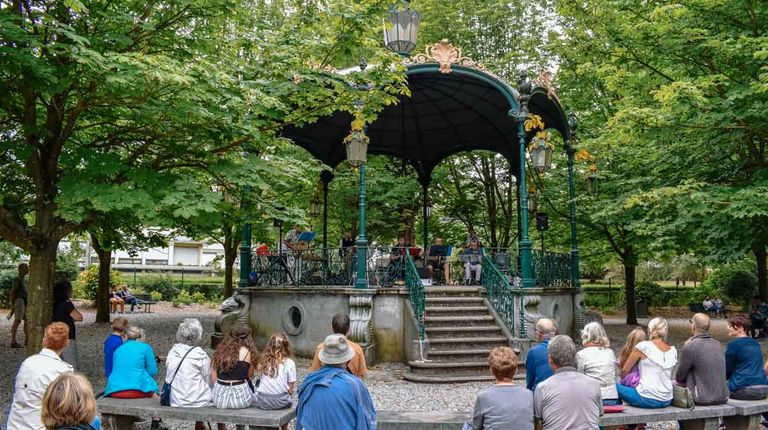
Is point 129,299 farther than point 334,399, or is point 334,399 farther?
point 129,299

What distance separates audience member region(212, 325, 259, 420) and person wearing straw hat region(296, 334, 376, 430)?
2202 millimetres

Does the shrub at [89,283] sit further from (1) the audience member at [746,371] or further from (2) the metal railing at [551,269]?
(1) the audience member at [746,371]

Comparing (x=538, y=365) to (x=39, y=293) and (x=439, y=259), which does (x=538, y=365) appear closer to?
(x=39, y=293)

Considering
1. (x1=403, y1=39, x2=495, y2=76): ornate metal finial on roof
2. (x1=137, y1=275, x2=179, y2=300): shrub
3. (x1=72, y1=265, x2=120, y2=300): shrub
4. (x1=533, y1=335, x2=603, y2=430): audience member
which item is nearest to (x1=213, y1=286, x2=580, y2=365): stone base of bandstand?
(x1=403, y1=39, x2=495, y2=76): ornate metal finial on roof

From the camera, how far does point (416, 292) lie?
39.9 feet

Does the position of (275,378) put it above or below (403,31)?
below

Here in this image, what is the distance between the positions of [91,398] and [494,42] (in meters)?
21.1

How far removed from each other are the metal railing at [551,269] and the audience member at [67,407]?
1156 cm

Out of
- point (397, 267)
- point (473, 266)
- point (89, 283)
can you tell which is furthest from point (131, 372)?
point (89, 283)

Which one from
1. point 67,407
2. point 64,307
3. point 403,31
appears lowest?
point 67,407

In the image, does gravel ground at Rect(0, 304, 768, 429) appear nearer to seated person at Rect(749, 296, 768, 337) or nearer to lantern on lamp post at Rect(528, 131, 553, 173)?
seated person at Rect(749, 296, 768, 337)

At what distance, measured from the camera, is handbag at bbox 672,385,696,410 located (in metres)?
6.01

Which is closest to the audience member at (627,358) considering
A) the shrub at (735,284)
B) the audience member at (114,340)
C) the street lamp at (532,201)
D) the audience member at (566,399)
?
the audience member at (566,399)

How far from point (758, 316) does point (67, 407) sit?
2019cm
